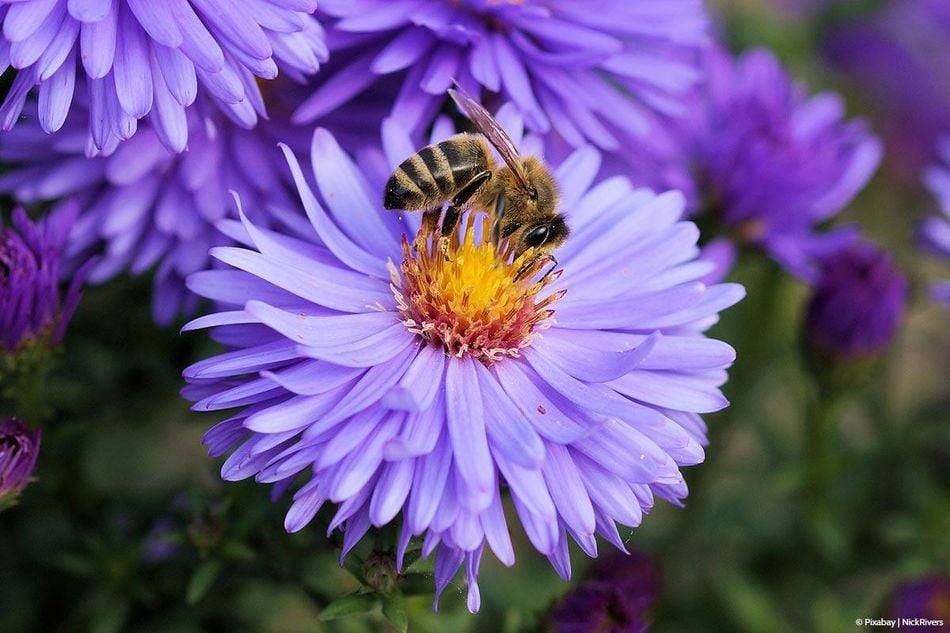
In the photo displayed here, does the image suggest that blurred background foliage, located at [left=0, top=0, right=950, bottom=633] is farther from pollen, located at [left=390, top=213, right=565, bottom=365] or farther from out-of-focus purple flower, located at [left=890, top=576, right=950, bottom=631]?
pollen, located at [left=390, top=213, right=565, bottom=365]

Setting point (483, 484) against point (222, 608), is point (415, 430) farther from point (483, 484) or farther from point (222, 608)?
point (222, 608)

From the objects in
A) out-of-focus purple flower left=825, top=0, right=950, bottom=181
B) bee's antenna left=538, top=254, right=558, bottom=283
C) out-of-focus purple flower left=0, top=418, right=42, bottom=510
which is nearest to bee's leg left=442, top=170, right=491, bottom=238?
bee's antenna left=538, top=254, right=558, bottom=283

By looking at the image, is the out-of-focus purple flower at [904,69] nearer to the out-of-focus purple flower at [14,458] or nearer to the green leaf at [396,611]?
the green leaf at [396,611]

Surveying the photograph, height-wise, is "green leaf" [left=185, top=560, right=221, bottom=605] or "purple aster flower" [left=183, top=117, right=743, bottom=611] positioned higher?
"purple aster flower" [left=183, top=117, right=743, bottom=611]

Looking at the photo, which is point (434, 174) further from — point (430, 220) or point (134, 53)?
point (134, 53)

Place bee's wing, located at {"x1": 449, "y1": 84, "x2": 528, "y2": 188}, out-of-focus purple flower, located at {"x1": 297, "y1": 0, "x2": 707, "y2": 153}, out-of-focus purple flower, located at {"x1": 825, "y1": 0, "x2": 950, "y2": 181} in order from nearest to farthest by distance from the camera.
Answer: bee's wing, located at {"x1": 449, "y1": 84, "x2": 528, "y2": 188}, out-of-focus purple flower, located at {"x1": 297, "y1": 0, "x2": 707, "y2": 153}, out-of-focus purple flower, located at {"x1": 825, "y1": 0, "x2": 950, "y2": 181}

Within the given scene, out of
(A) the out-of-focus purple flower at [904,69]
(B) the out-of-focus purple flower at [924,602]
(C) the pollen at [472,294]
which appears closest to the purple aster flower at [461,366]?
(C) the pollen at [472,294]

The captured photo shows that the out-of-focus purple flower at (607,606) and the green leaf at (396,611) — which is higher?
the green leaf at (396,611)
